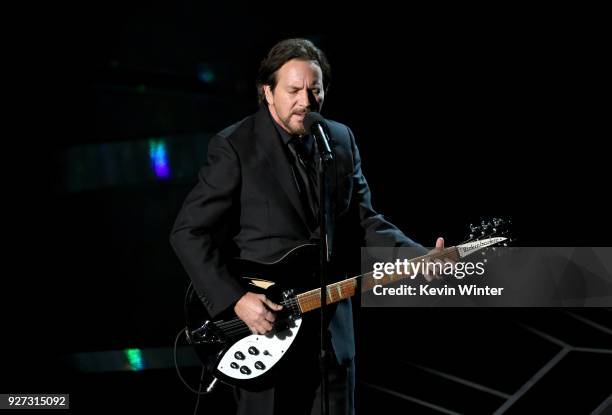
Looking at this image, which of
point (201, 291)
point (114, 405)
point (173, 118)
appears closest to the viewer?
point (201, 291)

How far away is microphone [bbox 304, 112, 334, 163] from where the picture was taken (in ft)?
6.73

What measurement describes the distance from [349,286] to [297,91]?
721mm

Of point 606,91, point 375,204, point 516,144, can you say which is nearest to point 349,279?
point 375,204

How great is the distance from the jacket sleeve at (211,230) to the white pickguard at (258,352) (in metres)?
0.17

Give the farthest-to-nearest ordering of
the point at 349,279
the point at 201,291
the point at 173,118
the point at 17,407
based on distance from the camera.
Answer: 1. the point at 173,118
2. the point at 17,407
3. the point at 349,279
4. the point at 201,291

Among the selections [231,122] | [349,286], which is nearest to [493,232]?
[349,286]

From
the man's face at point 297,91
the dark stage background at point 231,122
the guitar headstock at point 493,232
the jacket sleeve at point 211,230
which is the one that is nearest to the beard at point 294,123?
the man's face at point 297,91

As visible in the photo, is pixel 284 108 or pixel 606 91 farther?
pixel 606 91

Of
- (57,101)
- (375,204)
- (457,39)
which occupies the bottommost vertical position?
(375,204)

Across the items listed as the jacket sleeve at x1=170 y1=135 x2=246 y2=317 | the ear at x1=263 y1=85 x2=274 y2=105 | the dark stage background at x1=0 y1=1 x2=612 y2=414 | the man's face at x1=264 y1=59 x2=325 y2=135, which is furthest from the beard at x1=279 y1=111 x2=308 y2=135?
the dark stage background at x1=0 y1=1 x2=612 y2=414

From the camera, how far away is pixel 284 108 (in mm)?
2404

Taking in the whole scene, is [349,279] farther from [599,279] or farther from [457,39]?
[599,279]

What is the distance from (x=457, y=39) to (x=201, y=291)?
8.33 feet

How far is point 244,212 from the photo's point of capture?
93.8 inches
